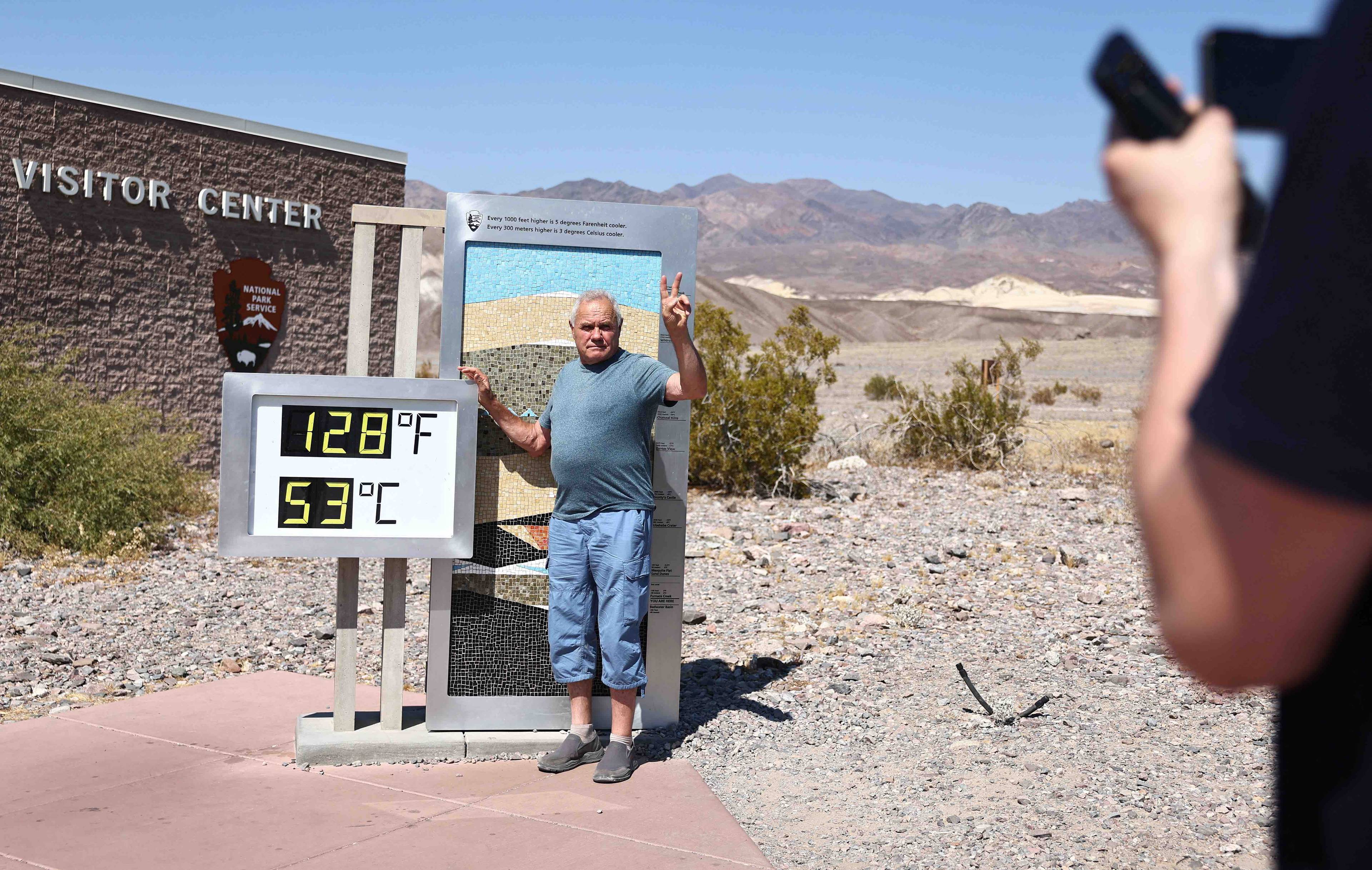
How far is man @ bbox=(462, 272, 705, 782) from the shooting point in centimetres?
480

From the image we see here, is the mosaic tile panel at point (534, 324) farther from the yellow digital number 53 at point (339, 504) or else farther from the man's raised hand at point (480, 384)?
the yellow digital number 53 at point (339, 504)

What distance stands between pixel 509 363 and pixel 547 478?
20.2 inches

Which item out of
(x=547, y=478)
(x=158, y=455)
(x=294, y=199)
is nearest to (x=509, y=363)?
(x=547, y=478)

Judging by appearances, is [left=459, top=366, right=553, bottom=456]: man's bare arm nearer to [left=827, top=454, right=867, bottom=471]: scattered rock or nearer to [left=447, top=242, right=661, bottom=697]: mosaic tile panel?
[left=447, top=242, right=661, bottom=697]: mosaic tile panel

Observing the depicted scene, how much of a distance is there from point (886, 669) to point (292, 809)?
3279mm

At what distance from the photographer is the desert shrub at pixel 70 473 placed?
30.0 feet

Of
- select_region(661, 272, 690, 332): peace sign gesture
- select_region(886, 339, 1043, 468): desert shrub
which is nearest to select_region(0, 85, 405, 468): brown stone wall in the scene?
select_region(886, 339, 1043, 468): desert shrub

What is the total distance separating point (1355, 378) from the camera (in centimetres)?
70

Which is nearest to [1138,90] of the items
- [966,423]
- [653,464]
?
[653,464]

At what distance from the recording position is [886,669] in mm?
6535

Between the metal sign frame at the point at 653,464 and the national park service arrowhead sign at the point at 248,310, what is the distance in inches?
380

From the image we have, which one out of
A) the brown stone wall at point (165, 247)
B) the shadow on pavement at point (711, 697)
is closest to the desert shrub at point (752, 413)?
the brown stone wall at point (165, 247)

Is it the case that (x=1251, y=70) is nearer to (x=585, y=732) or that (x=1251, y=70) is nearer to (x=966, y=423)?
(x=585, y=732)

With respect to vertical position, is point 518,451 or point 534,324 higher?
point 534,324
